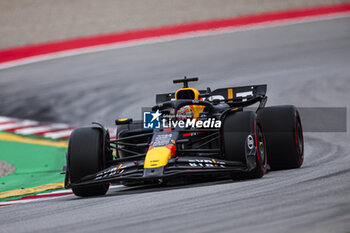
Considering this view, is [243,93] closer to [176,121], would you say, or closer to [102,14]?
[176,121]

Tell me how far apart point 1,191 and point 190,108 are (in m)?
3.21

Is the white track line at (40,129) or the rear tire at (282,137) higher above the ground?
the rear tire at (282,137)

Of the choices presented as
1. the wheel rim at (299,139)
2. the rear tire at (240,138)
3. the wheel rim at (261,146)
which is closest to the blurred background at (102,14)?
the wheel rim at (299,139)

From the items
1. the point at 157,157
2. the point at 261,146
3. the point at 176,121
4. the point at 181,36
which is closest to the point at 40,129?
the point at 176,121

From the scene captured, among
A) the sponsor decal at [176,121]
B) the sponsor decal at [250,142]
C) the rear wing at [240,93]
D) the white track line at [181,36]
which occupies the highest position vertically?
the white track line at [181,36]

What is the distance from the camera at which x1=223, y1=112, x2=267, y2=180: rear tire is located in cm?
722

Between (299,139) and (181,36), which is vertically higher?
(181,36)

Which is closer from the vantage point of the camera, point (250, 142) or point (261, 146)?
point (250, 142)

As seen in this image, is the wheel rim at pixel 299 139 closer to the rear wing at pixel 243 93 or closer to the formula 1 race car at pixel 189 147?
the formula 1 race car at pixel 189 147

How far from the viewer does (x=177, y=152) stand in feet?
24.3

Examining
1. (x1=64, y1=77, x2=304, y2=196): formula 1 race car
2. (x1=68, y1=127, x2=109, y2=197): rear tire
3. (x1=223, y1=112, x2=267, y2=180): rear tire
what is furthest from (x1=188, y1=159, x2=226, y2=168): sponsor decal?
(x1=68, y1=127, x2=109, y2=197): rear tire

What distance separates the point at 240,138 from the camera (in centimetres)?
725

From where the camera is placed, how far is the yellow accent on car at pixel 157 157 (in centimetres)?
695

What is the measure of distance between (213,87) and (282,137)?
7919 mm
